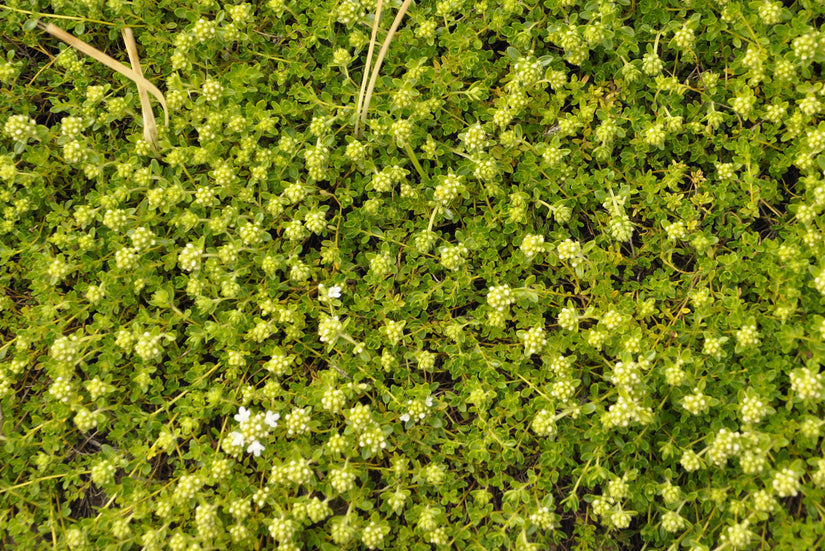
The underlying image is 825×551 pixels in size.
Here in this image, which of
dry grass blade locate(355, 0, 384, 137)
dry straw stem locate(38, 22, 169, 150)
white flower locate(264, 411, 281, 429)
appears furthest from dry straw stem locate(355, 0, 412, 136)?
white flower locate(264, 411, 281, 429)

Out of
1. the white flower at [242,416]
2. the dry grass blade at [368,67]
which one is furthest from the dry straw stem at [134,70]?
the white flower at [242,416]

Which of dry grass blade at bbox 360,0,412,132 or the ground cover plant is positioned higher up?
dry grass blade at bbox 360,0,412,132

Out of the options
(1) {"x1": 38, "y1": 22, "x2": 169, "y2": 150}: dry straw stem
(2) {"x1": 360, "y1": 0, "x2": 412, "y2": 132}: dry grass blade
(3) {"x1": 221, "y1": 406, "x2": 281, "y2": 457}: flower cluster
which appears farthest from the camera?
(1) {"x1": 38, "y1": 22, "x2": 169, "y2": 150}: dry straw stem

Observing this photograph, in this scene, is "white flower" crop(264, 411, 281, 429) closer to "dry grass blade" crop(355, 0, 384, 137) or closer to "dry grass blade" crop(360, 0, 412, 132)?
"dry grass blade" crop(355, 0, 384, 137)

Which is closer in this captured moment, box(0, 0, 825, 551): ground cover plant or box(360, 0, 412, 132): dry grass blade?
box(0, 0, 825, 551): ground cover plant

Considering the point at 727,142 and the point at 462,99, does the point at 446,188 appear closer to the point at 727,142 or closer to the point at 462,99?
the point at 462,99

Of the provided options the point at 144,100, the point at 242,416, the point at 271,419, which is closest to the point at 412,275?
the point at 271,419

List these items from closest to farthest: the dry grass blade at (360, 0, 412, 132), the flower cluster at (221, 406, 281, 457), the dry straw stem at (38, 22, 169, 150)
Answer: the flower cluster at (221, 406, 281, 457)
the dry grass blade at (360, 0, 412, 132)
the dry straw stem at (38, 22, 169, 150)

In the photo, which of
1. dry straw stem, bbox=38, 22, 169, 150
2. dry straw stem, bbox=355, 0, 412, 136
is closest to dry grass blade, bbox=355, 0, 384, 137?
dry straw stem, bbox=355, 0, 412, 136
